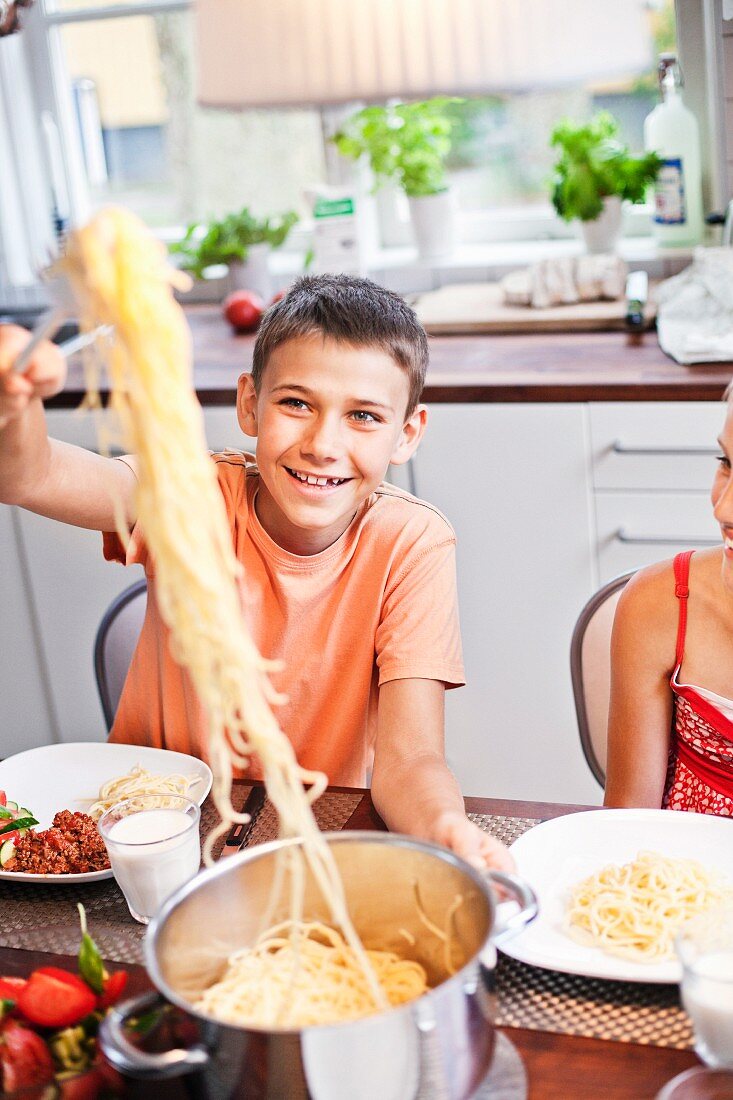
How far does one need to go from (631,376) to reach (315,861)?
1.61 metres

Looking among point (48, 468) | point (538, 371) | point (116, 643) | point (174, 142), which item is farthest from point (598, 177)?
point (48, 468)

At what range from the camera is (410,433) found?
4.99 ft

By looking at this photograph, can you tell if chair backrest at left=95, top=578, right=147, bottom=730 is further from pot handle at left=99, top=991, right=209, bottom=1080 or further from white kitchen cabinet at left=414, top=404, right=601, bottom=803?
pot handle at left=99, top=991, right=209, bottom=1080

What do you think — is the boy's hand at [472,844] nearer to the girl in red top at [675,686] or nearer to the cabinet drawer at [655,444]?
the girl in red top at [675,686]

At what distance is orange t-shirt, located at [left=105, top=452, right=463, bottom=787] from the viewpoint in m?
1.48

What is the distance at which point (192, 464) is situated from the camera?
2.64 feet

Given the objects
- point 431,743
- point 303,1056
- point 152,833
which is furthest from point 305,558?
point 303,1056

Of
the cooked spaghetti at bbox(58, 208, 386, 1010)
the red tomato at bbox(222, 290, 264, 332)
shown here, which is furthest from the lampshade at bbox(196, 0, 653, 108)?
the red tomato at bbox(222, 290, 264, 332)

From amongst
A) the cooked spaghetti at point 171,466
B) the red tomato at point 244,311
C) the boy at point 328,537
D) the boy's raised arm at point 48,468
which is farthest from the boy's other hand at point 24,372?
the red tomato at point 244,311

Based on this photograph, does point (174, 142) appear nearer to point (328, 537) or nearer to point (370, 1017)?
point (328, 537)

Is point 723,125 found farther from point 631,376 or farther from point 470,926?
point 470,926

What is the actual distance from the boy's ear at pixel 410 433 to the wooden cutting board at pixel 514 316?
1.22 meters

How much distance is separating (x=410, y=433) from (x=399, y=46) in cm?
70

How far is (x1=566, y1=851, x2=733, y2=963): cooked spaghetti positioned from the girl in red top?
0.31m
